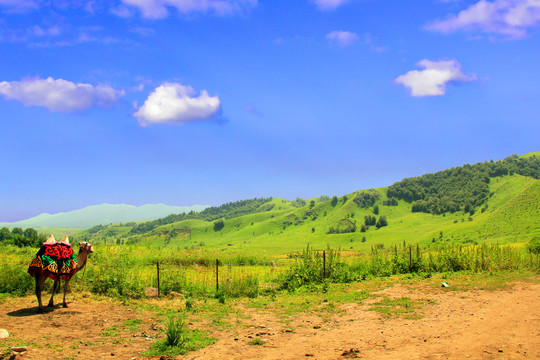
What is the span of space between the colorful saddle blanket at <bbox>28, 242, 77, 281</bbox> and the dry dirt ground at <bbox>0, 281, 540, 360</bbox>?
1204 millimetres

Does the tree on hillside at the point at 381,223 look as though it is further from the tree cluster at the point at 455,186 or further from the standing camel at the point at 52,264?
the standing camel at the point at 52,264

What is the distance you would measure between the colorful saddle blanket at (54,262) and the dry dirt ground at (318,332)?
120 centimetres

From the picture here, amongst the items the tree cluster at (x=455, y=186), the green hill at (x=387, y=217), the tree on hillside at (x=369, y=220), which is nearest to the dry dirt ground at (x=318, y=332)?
the green hill at (x=387, y=217)

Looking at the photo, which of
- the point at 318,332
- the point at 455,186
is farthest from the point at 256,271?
the point at 455,186

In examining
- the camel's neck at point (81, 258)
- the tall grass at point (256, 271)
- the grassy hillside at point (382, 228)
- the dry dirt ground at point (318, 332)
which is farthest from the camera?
Result: the grassy hillside at point (382, 228)

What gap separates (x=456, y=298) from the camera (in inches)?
526

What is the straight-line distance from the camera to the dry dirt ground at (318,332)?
7910 mm

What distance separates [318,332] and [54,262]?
8513 millimetres

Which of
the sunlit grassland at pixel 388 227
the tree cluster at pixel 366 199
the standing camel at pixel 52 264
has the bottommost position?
the sunlit grassland at pixel 388 227

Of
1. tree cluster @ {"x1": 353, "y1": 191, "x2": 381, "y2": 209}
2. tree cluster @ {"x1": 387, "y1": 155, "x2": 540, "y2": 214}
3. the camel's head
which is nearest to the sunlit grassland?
tree cluster @ {"x1": 353, "y1": 191, "x2": 381, "y2": 209}

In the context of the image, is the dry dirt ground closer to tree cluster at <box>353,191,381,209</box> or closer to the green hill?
the green hill

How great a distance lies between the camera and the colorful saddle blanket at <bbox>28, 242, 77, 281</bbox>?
36.4 feet

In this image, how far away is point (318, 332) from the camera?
9922 mm

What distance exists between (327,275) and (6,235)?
78.1m
